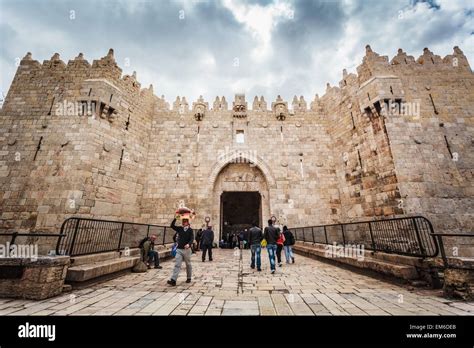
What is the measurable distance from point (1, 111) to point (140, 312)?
1389cm

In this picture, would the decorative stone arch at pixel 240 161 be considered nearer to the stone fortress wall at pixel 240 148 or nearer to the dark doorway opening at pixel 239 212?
the stone fortress wall at pixel 240 148

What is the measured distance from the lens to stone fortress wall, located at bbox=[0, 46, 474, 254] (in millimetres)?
8742

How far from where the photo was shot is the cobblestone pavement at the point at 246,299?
3039 millimetres

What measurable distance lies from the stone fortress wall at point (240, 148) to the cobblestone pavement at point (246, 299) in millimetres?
5901

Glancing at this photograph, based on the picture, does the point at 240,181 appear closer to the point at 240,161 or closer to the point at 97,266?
the point at 240,161

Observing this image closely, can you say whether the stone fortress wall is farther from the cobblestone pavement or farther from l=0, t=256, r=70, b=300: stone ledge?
the cobblestone pavement

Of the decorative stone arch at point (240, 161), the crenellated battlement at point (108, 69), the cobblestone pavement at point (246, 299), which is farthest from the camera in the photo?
the decorative stone arch at point (240, 161)

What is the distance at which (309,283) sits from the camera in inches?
189

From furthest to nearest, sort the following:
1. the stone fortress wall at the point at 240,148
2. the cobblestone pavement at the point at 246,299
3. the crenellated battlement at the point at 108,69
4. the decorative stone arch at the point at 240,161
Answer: the decorative stone arch at the point at 240,161, the crenellated battlement at the point at 108,69, the stone fortress wall at the point at 240,148, the cobblestone pavement at the point at 246,299

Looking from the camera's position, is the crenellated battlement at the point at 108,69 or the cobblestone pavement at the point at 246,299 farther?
the crenellated battlement at the point at 108,69

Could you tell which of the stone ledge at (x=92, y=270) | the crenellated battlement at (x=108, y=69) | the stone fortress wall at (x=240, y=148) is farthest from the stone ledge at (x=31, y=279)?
the crenellated battlement at (x=108, y=69)

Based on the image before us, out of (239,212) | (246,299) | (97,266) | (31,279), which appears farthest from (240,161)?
(31,279)
